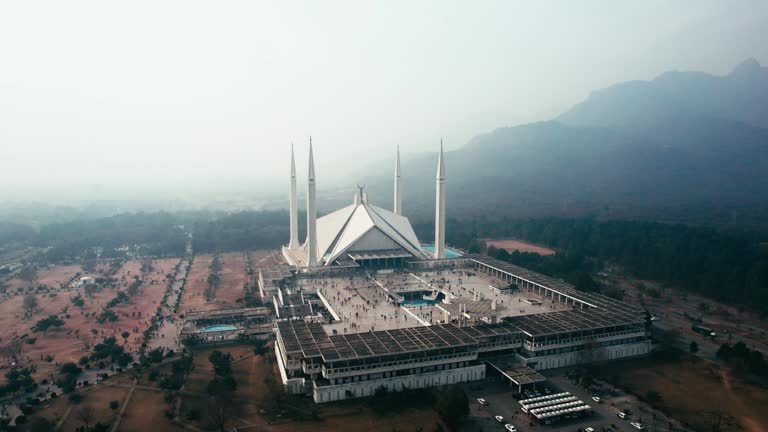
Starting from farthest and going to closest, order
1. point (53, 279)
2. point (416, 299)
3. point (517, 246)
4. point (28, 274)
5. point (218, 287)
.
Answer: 1. point (517, 246)
2. point (28, 274)
3. point (53, 279)
4. point (218, 287)
5. point (416, 299)

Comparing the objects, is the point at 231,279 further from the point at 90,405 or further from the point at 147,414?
the point at 147,414

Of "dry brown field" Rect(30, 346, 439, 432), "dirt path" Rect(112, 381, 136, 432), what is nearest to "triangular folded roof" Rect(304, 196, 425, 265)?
"dry brown field" Rect(30, 346, 439, 432)

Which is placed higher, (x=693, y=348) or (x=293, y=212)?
(x=293, y=212)

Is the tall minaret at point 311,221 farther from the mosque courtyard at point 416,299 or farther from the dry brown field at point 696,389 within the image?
the dry brown field at point 696,389

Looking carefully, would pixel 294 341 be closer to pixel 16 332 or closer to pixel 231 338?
pixel 231 338

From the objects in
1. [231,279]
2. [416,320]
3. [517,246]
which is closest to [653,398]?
[416,320]

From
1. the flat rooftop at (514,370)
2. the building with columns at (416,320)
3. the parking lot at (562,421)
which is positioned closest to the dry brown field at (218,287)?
the building with columns at (416,320)

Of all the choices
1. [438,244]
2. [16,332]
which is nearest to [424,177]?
[438,244]
